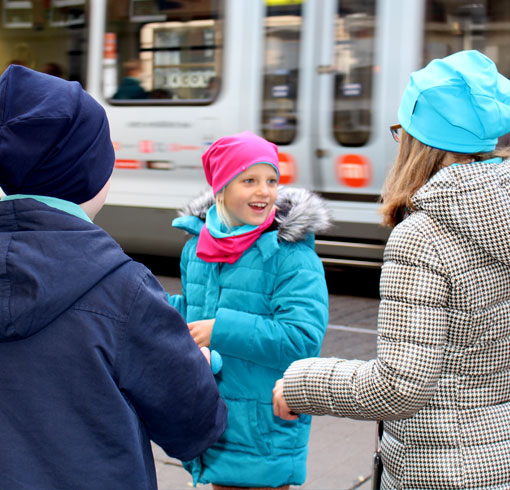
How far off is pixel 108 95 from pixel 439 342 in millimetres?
8165

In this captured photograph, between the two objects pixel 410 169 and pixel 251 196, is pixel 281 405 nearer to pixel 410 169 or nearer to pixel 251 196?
pixel 410 169

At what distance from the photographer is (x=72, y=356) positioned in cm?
141

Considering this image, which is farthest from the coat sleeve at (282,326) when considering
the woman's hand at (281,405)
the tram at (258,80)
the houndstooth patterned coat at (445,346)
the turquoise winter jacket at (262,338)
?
the tram at (258,80)

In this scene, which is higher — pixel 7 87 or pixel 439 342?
pixel 7 87

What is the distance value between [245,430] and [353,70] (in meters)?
6.03

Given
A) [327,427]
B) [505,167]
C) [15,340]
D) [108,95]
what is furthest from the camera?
[108,95]

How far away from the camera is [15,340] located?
4.64ft

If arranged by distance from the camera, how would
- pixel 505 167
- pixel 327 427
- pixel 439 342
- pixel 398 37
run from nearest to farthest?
pixel 439 342 < pixel 505 167 < pixel 327 427 < pixel 398 37

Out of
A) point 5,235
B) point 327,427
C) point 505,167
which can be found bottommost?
point 327,427

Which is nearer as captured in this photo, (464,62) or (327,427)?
(464,62)

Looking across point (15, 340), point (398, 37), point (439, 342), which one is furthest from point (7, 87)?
point (398, 37)

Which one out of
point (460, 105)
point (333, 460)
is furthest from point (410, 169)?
point (333, 460)

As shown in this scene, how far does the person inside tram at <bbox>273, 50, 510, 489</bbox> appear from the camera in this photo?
164 centimetres

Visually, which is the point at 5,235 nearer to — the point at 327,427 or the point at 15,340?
the point at 15,340
